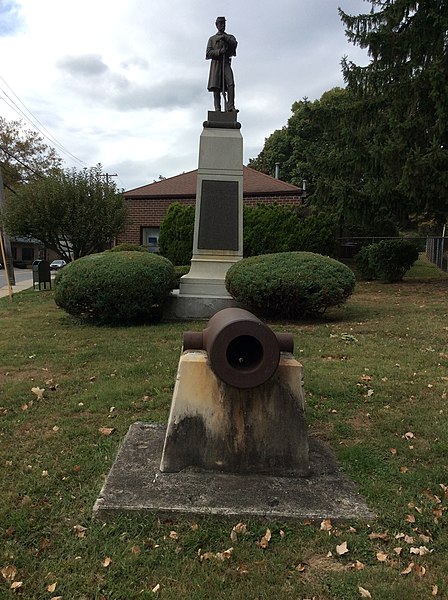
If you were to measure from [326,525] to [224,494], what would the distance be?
1.92 feet

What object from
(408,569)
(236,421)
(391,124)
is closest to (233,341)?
(236,421)

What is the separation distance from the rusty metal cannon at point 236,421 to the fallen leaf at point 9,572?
39.5 inches

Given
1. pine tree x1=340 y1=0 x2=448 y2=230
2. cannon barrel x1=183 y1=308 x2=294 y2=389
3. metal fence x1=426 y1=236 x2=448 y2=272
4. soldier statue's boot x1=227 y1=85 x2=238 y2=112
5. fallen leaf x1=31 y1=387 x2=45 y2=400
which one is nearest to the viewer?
cannon barrel x1=183 y1=308 x2=294 y2=389

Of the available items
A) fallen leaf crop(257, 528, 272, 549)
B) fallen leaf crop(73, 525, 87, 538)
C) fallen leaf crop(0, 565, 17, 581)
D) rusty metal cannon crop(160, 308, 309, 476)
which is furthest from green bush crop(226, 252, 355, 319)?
fallen leaf crop(0, 565, 17, 581)

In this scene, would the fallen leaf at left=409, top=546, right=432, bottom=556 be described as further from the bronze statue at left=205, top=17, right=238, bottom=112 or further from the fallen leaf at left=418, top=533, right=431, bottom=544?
the bronze statue at left=205, top=17, right=238, bottom=112

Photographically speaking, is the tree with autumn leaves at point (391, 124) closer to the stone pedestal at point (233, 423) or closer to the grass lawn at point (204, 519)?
the grass lawn at point (204, 519)

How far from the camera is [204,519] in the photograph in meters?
2.66

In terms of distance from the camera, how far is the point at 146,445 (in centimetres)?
352

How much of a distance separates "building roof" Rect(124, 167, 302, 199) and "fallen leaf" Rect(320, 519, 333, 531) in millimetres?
18847

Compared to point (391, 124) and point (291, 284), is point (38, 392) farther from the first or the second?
point (391, 124)

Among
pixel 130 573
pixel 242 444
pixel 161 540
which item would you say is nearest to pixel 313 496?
pixel 242 444

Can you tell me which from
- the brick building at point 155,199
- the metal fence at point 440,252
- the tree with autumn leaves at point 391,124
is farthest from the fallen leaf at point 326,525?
the brick building at point 155,199

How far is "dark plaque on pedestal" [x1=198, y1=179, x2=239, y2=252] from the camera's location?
1020 cm

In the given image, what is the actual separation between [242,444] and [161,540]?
2.55 feet
